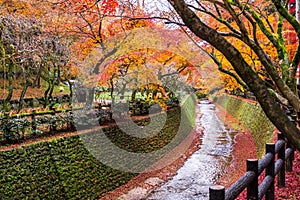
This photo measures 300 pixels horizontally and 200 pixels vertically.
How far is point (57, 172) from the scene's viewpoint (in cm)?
790

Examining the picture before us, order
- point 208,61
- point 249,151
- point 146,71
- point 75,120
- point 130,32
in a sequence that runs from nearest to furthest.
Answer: point 75,120, point 130,32, point 146,71, point 249,151, point 208,61

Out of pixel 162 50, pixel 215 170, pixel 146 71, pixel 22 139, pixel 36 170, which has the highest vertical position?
pixel 162 50

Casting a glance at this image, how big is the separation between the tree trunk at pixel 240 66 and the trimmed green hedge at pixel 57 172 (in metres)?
5.93

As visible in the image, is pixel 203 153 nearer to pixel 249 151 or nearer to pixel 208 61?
pixel 249 151

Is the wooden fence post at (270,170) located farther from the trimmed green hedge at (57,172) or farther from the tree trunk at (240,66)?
the trimmed green hedge at (57,172)

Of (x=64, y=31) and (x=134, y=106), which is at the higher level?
(x=64, y=31)

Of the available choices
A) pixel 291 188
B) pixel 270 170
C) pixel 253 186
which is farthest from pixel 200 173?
pixel 253 186

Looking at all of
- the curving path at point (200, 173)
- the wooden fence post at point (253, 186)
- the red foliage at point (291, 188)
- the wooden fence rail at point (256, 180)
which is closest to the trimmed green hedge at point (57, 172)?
the curving path at point (200, 173)

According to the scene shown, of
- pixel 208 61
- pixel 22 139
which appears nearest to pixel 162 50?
pixel 208 61

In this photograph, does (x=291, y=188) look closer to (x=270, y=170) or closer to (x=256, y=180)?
(x=270, y=170)

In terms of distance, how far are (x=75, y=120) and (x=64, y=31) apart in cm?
330

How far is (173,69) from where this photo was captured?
16.8 meters

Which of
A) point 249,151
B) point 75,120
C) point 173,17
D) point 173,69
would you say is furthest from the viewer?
point 173,69

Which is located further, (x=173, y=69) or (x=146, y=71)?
(x=173, y=69)
